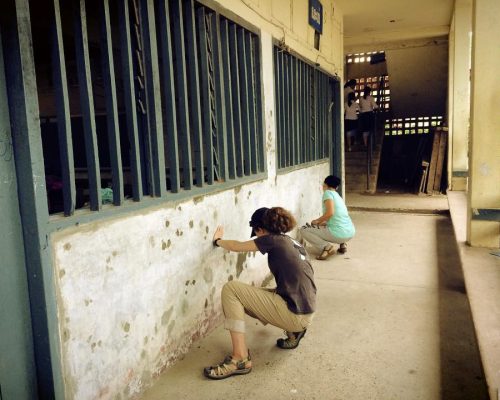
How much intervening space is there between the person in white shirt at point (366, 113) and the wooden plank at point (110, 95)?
899 centimetres

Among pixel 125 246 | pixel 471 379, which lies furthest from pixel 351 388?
pixel 125 246

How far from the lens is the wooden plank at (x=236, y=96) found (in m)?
3.30

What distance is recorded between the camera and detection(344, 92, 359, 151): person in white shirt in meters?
10.2

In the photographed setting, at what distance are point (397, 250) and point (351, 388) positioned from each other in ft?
10.2

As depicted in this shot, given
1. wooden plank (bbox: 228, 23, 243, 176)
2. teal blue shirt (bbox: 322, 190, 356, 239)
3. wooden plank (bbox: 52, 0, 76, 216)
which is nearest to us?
wooden plank (bbox: 52, 0, 76, 216)

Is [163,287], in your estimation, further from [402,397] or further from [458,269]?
[458,269]

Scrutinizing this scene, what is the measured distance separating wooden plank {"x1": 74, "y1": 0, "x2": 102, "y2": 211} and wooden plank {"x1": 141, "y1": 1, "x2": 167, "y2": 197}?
1.47 ft

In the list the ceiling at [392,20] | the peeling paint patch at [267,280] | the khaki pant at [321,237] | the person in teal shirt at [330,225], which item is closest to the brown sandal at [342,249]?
the person in teal shirt at [330,225]

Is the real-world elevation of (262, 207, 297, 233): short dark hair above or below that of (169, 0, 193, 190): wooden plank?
below

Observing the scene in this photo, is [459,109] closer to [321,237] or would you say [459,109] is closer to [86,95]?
[321,237]

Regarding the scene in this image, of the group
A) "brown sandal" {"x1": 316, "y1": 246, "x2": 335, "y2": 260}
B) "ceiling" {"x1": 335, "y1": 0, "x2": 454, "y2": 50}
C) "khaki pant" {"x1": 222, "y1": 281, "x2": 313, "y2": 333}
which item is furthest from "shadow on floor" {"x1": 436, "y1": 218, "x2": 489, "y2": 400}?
"ceiling" {"x1": 335, "y1": 0, "x2": 454, "y2": 50}

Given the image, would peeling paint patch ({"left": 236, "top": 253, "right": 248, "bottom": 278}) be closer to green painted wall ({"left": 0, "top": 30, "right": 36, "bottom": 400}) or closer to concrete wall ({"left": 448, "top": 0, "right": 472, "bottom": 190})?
green painted wall ({"left": 0, "top": 30, "right": 36, "bottom": 400})

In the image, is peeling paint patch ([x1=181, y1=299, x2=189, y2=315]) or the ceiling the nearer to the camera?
peeling paint patch ([x1=181, y1=299, x2=189, y2=315])

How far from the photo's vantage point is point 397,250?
508 centimetres
